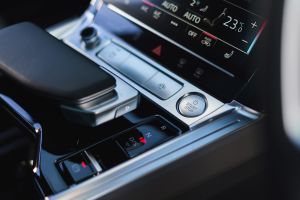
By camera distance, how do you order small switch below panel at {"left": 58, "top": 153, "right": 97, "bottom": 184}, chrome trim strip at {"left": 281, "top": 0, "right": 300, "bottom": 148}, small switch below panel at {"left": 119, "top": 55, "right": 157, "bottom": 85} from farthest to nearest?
small switch below panel at {"left": 119, "top": 55, "right": 157, "bottom": 85} < small switch below panel at {"left": 58, "top": 153, "right": 97, "bottom": 184} < chrome trim strip at {"left": 281, "top": 0, "right": 300, "bottom": 148}

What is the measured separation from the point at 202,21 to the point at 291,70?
0.86 ft

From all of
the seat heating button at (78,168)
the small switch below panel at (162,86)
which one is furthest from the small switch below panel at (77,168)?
the small switch below panel at (162,86)

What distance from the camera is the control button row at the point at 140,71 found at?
30.0 inches

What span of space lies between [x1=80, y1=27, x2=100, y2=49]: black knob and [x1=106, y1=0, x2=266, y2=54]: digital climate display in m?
0.07

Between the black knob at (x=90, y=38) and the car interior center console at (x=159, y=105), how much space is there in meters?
0.04

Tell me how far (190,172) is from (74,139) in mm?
173

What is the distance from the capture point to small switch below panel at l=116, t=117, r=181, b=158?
0.69 meters

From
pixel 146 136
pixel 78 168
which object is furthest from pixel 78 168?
pixel 146 136

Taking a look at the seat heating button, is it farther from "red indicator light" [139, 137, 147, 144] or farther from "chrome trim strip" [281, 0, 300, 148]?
"chrome trim strip" [281, 0, 300, 148]

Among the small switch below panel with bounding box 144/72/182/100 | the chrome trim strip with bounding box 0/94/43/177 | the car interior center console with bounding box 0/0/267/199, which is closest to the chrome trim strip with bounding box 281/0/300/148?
the car interior center console with bounding box 0/0/267/199

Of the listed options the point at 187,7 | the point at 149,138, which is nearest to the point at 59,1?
the point at 187,7

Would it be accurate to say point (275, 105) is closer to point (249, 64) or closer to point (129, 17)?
point (249, 64)

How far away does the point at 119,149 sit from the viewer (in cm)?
70

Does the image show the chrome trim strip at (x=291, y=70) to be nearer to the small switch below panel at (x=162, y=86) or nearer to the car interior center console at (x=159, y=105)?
the car interior center console at (x=159, y=105)
